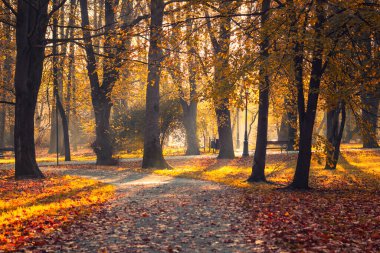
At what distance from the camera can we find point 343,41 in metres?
12.4

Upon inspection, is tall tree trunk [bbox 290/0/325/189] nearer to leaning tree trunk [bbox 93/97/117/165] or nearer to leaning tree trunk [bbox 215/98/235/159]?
leaning tree trunk [bbox 93/97/117/165]

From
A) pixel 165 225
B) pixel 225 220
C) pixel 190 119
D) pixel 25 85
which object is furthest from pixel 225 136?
pixel 165 225

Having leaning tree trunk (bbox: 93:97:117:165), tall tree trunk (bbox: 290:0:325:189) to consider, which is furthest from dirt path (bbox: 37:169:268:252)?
leaning tree trunk (bbox: 93:97:117:165)

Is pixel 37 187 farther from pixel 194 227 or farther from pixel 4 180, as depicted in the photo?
pixel 194 227

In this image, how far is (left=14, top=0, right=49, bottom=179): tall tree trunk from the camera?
17.5 meters

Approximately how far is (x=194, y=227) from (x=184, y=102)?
88.9ft

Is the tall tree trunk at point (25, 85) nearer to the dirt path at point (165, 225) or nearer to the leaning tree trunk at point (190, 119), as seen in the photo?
the dirt path at point (165, 225)

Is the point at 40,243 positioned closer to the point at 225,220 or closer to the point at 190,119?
the point at 225,220

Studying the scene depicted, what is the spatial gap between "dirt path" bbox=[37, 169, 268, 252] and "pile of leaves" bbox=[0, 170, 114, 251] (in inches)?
15.1

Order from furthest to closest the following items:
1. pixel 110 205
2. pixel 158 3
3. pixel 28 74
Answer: pixel 158 3 → pixel 28 74 → pixel 110 205

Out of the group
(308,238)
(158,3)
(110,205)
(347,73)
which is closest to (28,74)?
(158,3)

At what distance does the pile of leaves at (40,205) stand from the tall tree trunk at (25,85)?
0.87m

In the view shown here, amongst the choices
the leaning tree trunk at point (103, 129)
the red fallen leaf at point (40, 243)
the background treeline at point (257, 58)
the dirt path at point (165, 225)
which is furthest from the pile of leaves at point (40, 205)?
the leaning tree trunk at point (103, 129)

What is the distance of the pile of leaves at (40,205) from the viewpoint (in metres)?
8.05
